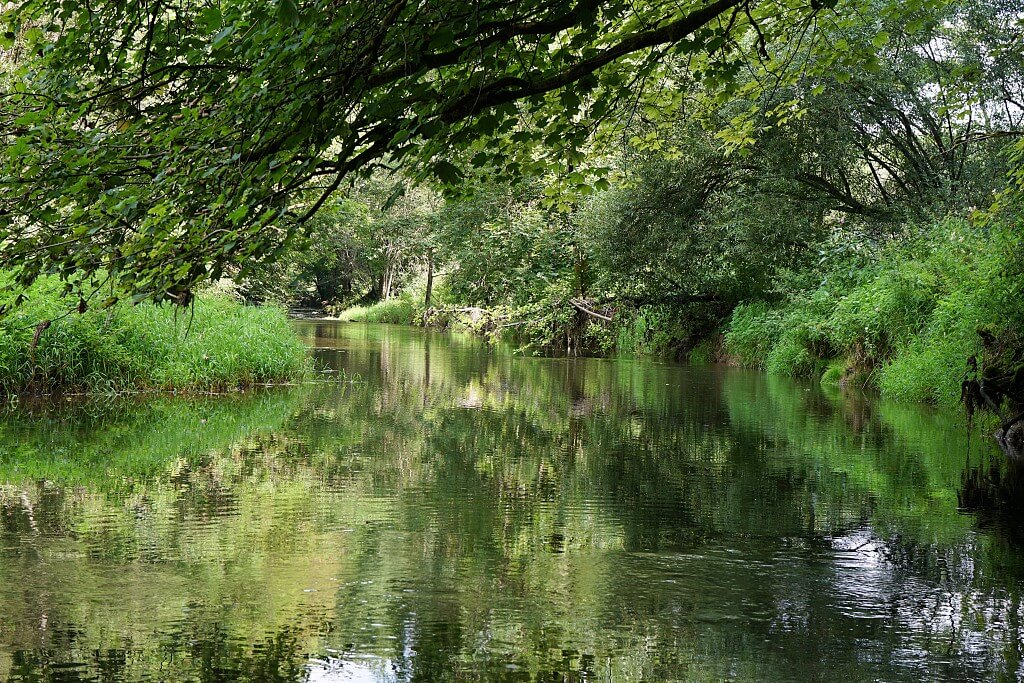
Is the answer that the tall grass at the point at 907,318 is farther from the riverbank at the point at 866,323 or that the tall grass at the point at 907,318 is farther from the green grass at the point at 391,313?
the green grass at the point at 391,313

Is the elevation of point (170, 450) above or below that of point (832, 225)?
below

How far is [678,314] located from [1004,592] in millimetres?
21448

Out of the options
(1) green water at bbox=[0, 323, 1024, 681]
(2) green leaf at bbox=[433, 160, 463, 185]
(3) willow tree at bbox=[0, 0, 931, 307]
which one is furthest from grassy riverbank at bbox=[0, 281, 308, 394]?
(2) green leaf at bbox=[433, 160, 463, 185]

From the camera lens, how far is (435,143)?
570 centimetres

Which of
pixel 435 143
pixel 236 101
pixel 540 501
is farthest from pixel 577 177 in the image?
pixel 236 101

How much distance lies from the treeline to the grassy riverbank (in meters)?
2.30

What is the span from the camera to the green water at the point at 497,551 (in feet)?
15.0

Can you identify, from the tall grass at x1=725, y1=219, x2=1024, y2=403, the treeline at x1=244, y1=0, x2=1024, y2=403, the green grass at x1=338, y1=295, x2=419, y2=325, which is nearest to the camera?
the tall grass at x1=725, y1=219, x2=1024, y2=403

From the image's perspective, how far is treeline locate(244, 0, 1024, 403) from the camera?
15414 millimetres

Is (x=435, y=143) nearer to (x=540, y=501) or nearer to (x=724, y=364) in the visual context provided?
(x=540, y=501)

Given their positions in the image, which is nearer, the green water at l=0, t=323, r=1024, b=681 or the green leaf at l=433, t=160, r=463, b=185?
the green water at l=0, t=323, r=1024, b=681

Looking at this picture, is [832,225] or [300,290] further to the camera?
[300,290]

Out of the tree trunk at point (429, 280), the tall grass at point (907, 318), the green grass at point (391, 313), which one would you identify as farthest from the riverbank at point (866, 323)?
the green grass at point (391, 313)

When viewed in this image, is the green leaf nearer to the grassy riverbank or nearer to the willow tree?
the willow tree
